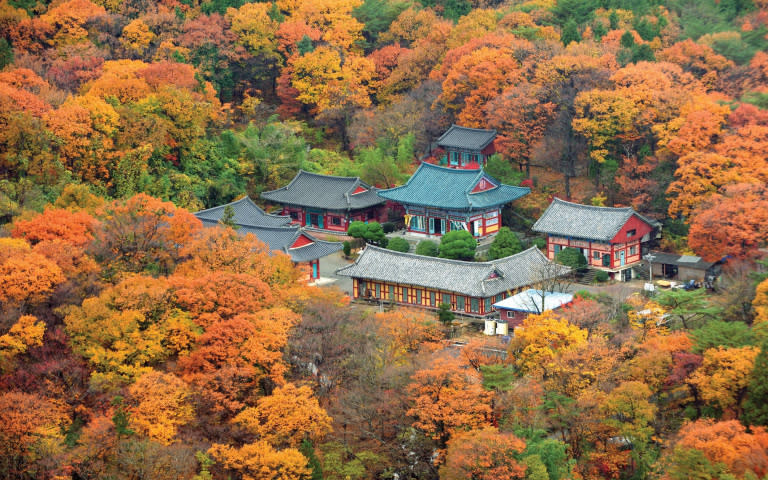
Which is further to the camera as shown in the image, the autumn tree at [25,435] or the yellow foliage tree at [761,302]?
the yellow foliage tree at [761,302]

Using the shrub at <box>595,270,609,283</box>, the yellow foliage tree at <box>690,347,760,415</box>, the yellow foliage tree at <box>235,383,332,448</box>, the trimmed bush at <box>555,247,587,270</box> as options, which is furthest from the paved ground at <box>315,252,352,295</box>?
the yellow foliage tree at <box>690,347,760,415</box>

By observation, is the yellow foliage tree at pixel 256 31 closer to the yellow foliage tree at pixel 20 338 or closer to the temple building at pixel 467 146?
the temple building at pixel 467 146

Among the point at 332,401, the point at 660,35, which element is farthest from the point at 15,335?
the point at 660,35

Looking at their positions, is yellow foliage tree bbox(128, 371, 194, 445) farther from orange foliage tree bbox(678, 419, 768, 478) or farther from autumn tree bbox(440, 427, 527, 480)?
orange foliage tree bbox(678, 419, 768, 478)

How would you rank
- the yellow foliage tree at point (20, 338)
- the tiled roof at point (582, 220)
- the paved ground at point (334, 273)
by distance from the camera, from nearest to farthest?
the yellow foliage tree at point (20, 338) < the tiled roof at point (582, 220) < the paved ground at point (334, 273)

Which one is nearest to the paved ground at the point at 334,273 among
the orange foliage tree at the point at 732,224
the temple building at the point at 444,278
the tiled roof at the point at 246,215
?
the temple building at the point at 444,278

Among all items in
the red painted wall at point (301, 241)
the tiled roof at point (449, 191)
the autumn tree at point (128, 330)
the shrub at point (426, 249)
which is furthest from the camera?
the tiled roof at point (449, 191)
